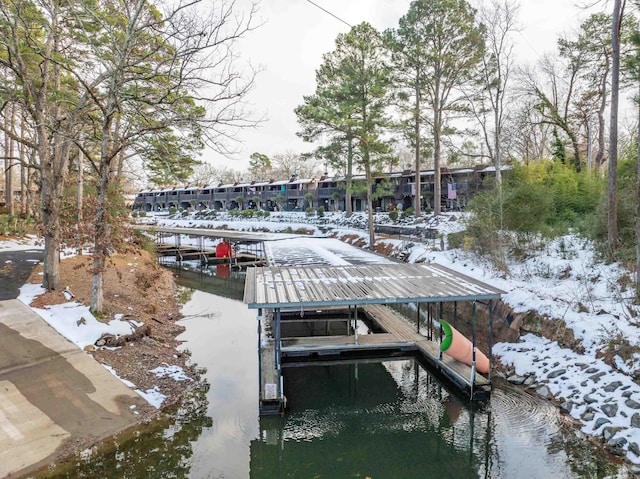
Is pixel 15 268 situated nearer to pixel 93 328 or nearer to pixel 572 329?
pixel 93 328

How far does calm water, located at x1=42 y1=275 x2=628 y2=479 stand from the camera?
7.12m

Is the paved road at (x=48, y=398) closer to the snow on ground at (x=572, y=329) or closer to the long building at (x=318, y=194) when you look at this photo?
the snow on ground at (x=572, y=329)

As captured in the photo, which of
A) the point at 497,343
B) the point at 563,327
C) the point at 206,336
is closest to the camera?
the point at 563,327

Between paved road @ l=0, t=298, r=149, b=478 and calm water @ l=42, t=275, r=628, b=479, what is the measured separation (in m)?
0.71

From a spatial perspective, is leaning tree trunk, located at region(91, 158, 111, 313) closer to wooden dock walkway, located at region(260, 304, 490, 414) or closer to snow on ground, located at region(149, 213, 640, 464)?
wooden dock walkway, located at region(260, 304, 490, 414)

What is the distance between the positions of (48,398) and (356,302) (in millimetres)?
6494

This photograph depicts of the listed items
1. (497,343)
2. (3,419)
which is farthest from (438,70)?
(3,419)

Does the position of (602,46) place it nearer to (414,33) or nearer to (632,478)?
(414,33)

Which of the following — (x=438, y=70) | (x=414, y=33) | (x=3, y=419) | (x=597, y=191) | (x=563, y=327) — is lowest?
(x=3, y=419)

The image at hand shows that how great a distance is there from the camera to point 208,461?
7383mm

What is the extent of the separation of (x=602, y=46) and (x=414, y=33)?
11.4 meters

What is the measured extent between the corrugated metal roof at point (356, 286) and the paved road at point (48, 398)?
11.8ft

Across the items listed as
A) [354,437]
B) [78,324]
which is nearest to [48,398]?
[78,324]

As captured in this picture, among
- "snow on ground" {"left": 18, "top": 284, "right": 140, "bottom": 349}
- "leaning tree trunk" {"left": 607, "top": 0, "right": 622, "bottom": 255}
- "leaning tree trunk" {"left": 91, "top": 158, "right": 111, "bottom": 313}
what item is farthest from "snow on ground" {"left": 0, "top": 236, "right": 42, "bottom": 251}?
"leaning tree trunk" {"left": 607, "top": 0, "right": 622, "bottom": 255}
